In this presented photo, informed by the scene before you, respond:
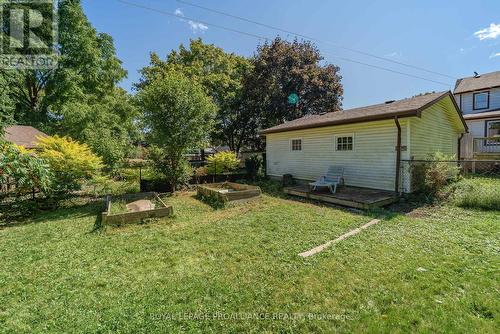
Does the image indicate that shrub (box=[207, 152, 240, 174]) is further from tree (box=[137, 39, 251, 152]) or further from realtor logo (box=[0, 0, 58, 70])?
realtor logo (box=[0, 0, 58, 70])

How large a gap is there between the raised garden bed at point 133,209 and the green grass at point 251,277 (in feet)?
1.08

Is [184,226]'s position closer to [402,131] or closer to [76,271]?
[76,271]

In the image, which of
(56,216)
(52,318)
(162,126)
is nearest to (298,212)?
(52,318)

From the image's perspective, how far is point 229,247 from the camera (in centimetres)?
434

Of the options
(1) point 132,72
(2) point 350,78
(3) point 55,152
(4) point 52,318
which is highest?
(1) point 132,72

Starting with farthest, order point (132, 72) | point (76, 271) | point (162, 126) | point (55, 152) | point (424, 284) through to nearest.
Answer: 1. point (132, 72)
2. point (162, 126)
3. point (55, 152)
4. point (76, 271)
5. point (424, 284)

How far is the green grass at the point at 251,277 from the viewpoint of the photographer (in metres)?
2.44

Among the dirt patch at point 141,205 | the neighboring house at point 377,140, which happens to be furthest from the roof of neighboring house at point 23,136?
the neighboring house at point 377,140

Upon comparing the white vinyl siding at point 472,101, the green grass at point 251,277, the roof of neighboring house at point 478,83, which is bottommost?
the green grass at point 251,277

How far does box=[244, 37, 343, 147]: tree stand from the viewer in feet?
64.3

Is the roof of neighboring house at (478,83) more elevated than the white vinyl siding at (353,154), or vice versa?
the roof of neighboring house at (478,83)

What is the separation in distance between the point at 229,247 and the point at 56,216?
18.3 feet

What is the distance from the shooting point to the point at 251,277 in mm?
3283

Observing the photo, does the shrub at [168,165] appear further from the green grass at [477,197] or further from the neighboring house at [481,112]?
the neighboring house at [481,112]
